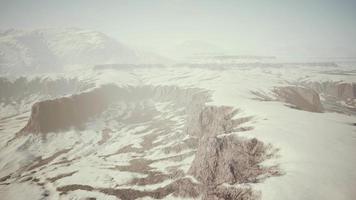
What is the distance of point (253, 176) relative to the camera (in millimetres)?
47812

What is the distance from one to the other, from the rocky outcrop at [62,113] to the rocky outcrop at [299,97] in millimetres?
106035

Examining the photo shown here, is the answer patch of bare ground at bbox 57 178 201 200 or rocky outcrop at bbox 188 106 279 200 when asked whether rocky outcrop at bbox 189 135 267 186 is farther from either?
patch of bare ground at bbox 57 178 201 200

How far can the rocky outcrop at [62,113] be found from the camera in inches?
5285

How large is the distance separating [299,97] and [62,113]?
124414mm

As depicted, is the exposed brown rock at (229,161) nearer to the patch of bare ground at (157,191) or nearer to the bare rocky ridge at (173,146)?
the bare rocky ridge at (173,146)

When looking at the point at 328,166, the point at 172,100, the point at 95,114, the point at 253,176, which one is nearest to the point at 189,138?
the point at 253,176

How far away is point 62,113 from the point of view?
140 metres

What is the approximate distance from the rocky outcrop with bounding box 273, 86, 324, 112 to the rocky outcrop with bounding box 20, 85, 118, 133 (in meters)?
106

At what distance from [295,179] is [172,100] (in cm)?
16023

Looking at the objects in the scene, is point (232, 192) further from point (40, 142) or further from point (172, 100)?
point (172, 100)

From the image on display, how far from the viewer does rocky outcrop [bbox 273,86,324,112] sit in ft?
436

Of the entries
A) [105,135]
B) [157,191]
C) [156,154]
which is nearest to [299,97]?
[156,154]

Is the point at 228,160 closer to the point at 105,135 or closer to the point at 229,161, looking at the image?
the point at 229,161

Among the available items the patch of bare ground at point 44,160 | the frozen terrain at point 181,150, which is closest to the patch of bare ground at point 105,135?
the frozen terrain at point 181,150
